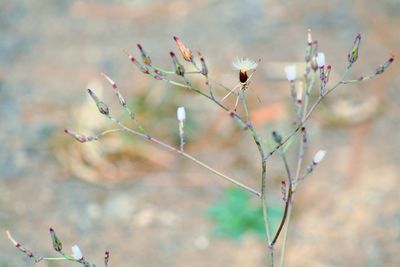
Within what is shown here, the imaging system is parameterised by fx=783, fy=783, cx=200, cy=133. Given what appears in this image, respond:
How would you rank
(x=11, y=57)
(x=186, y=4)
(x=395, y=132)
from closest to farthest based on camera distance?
(x=395, y=132)
(x=11, y=57)
(x=186, y=4)

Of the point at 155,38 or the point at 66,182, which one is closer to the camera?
the point at 66,182

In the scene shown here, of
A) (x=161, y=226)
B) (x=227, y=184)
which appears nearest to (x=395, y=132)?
(x=227, y=184)

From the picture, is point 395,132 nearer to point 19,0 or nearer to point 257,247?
point 257,247

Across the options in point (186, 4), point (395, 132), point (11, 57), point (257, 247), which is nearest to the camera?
point (257, 247)

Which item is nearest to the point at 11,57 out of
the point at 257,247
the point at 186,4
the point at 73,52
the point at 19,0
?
the point at 73,52

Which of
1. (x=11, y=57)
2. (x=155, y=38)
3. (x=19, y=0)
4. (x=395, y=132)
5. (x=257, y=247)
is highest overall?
(x=19, y=0)

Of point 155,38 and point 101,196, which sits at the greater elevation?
point 155,38

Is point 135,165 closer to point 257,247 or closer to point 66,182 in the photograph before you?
point 66,182
